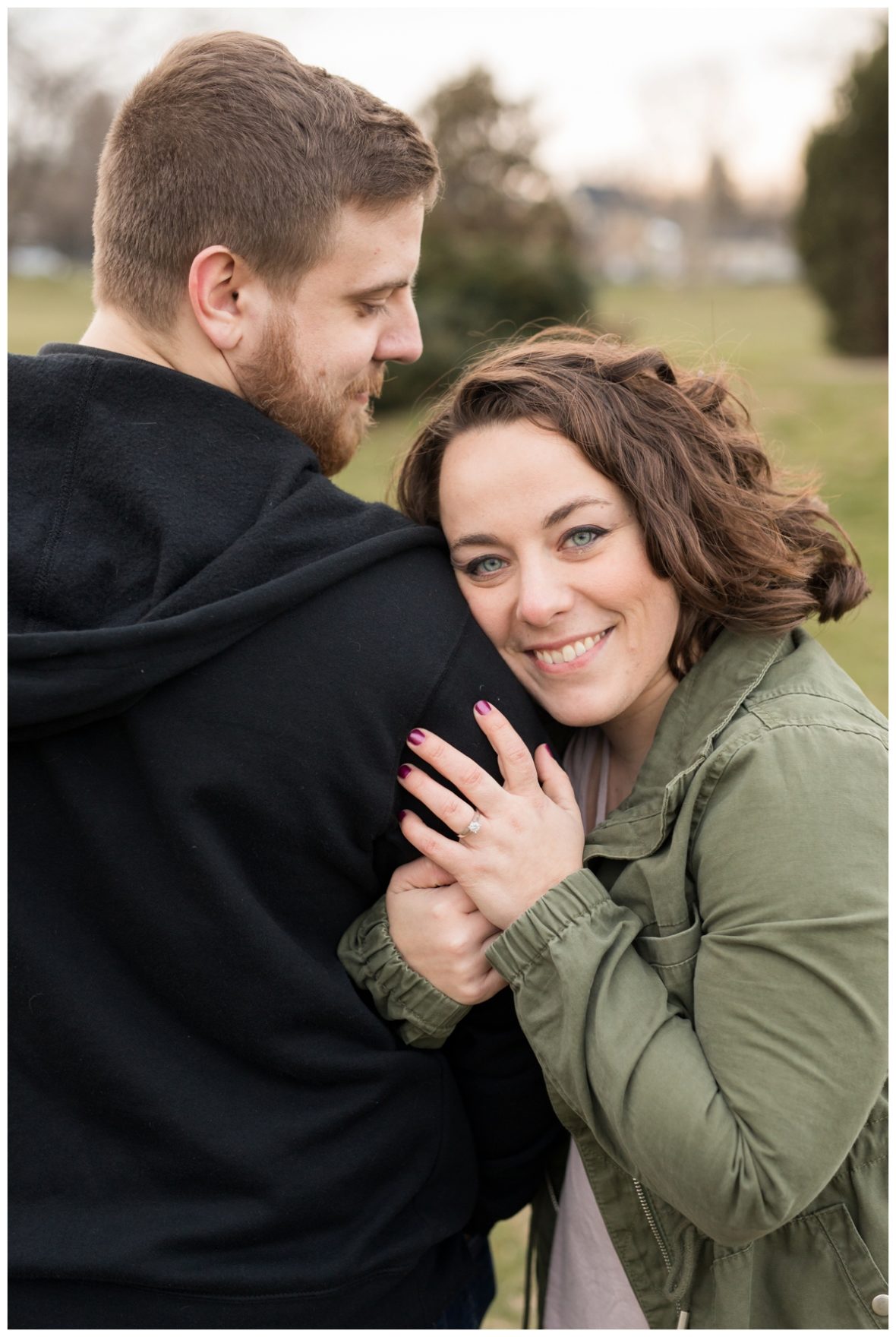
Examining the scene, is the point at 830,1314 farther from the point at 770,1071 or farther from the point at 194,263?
the point at 194,263

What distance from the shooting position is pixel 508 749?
1864 mm

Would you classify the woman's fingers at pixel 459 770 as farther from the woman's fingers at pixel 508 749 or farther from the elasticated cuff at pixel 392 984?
the elasticated cuff at pixel 392 984

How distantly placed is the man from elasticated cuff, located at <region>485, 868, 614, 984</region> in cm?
23

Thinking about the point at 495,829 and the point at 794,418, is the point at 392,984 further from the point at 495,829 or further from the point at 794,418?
the point at 794,418

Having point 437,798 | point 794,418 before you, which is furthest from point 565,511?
point 794,418

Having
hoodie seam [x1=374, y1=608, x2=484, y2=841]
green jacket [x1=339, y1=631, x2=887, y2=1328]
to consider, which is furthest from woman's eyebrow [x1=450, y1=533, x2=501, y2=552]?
green jacket [x1=339, y1=631, x2=887, y2=1328]

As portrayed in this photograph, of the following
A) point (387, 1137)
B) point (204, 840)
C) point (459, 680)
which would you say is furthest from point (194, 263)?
point (387, 1137)

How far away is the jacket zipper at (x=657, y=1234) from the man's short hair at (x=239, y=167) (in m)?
1.61

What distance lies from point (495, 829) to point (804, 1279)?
0.88m

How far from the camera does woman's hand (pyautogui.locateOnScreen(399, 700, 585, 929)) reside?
71.2 inches

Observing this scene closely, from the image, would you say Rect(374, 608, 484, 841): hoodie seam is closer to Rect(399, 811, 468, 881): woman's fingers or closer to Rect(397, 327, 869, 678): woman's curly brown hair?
Rect(399, 811, 468, 881): woman's fingers

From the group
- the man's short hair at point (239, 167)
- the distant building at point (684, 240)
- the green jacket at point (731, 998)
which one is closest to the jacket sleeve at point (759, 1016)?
the green jacket at point (731, 998)

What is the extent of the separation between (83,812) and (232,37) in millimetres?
1379

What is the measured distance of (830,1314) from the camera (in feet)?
6.09
